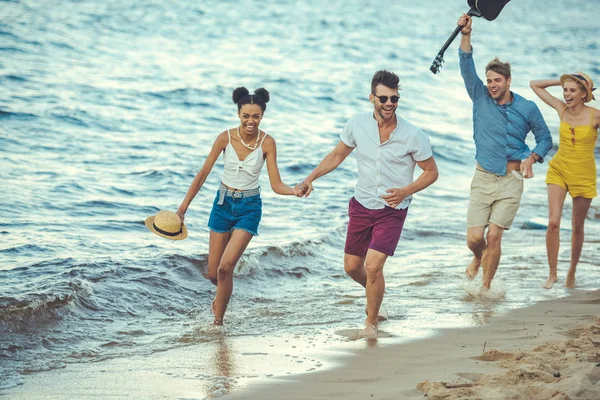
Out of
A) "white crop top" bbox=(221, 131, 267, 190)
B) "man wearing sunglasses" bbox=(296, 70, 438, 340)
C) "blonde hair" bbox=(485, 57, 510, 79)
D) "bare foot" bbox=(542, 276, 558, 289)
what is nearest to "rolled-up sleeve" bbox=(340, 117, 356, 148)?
"man wearing sunglasses" bbox=(296, 70, 438, 340)

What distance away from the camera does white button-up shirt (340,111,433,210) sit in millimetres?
6477

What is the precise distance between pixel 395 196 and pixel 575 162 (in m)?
2.90

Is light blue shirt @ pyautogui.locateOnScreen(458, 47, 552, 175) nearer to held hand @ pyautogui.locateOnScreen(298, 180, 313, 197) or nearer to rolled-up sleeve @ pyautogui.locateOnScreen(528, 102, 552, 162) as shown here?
rolled-up sleeve @ pyautogui.locateOnScreen(528, 102, 552, 162)

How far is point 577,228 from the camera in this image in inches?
348

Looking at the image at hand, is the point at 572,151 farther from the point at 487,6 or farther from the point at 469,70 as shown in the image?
the point at 487,6

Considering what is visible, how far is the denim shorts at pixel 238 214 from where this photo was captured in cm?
697

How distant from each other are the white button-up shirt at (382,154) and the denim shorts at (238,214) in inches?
36.4

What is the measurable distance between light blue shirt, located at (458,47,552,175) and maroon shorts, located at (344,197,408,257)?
156 centimetres

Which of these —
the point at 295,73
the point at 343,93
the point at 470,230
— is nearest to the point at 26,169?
the point at 470,230

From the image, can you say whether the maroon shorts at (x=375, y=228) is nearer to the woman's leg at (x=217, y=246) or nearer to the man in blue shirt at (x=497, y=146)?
the woman's leg at (x=217, y=246)

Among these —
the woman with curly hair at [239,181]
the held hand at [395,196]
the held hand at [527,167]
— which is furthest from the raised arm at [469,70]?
the woman with curly hair at [239,181]

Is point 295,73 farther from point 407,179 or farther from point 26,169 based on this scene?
point 407,179

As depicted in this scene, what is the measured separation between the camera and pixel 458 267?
32.8 feet

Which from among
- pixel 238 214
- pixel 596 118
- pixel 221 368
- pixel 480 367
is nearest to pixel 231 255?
pixel 238 214
